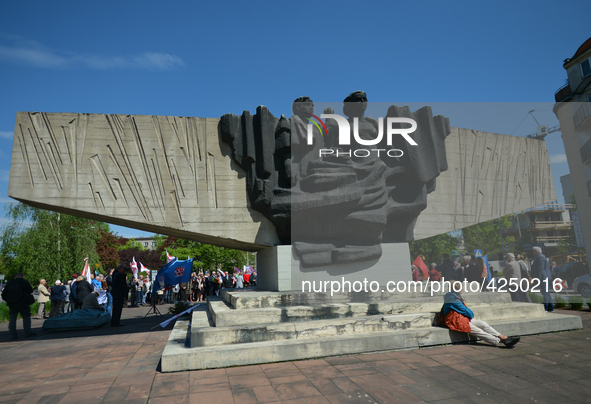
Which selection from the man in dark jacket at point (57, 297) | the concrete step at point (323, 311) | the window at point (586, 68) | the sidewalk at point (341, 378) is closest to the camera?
the sidewalk at point (341, 378)

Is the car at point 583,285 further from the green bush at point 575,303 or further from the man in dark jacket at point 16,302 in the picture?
the man in dark jacket at point 16,302

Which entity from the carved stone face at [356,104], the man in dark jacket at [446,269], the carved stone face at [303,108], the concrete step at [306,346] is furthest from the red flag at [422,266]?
the carved stone face at [303,108]

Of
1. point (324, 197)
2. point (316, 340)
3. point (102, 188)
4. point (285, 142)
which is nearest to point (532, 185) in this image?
point (324, 197)

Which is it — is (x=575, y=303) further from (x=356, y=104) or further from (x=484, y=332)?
(x=356, y=104)

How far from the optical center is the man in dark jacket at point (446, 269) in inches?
351

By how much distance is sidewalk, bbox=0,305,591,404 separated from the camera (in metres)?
3.95

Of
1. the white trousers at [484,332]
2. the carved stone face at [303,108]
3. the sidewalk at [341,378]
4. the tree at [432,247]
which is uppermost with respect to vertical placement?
the carved stone face at [303,108]

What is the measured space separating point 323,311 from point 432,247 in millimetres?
5233

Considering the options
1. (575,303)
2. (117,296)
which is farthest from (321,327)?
(575,303)

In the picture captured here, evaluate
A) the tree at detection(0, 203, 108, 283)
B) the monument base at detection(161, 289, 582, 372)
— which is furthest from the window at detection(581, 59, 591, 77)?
the tree at detection(0, 203, 108, 283)

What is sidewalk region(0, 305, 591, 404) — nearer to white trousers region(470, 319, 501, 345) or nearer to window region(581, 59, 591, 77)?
white trousers region(470, 319, 501, 345)

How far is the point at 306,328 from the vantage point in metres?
6.05

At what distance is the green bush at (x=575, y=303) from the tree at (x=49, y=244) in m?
24.9

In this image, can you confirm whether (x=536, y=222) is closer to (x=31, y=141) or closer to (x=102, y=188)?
(x=102, y=188)
